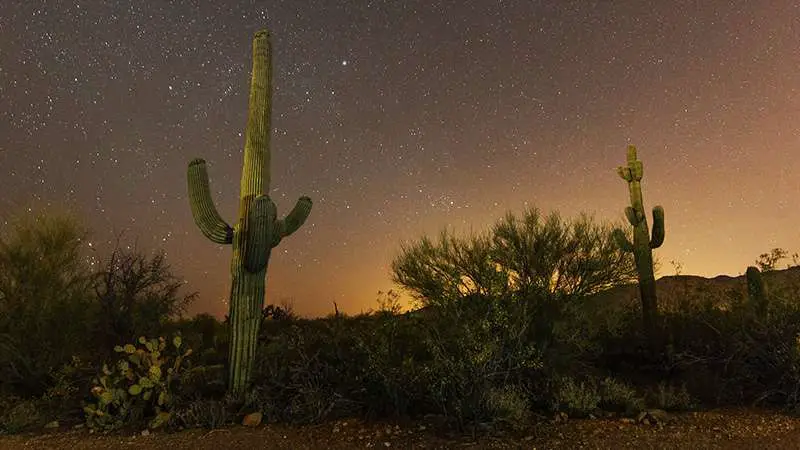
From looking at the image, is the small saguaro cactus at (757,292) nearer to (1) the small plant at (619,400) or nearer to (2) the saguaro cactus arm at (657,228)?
(2) the saguaro cactus arm at (657,228)

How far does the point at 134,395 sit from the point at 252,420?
208 centimetres

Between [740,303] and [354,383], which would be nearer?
[354,383]


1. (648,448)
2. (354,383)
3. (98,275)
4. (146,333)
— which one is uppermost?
(98,275)

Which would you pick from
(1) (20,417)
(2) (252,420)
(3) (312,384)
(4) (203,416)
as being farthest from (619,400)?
(1) (20,417)

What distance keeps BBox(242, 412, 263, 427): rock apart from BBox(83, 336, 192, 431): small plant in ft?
3.36

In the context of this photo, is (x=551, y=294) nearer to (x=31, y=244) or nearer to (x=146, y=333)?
(x=146, y=333)

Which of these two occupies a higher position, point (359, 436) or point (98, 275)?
point (98, 275)

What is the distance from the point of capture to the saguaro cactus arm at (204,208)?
8.97 meters

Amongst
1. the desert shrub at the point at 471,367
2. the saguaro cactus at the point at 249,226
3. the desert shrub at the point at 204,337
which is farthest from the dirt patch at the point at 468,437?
the desert shrub at the point at 204,337

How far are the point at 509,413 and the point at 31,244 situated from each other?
11070 mm

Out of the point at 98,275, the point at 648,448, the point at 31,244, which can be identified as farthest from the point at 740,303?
the point at 31,244

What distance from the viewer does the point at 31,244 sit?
12539mm

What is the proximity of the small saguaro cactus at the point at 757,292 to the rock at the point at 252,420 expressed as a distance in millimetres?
8307

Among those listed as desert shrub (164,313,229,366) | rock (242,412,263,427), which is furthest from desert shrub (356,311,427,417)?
desert shrub (164,313,229,366)
